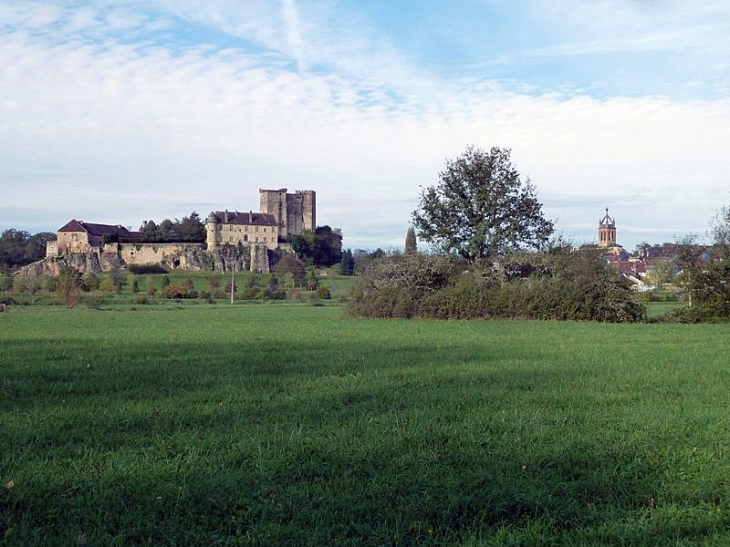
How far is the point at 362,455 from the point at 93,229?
425 feet

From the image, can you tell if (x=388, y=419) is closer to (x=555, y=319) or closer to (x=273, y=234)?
(x=555, y=319)

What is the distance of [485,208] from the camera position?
36094 mm

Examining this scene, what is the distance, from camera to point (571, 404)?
9.32 m

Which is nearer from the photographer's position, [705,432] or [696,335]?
[705,432]

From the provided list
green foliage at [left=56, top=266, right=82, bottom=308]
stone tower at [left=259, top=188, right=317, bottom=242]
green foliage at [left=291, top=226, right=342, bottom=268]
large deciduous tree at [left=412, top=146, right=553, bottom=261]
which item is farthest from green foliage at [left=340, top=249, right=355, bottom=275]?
large deciduous tree at [left=412, top=146, right=553, bottom=261]

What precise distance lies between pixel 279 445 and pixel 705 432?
4402 millimetres

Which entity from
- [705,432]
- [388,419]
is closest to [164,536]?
[388,419]

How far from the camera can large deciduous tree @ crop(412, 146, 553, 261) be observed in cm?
3594


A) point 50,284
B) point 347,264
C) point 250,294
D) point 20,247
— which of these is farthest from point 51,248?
point 250,294

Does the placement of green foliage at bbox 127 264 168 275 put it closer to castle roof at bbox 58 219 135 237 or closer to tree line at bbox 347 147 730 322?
castle roof at bbox 58 219 135 237

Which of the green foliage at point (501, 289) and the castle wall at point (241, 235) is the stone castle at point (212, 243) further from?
the green foliage at point (501, 289)

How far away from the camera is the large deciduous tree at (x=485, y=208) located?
118 feet

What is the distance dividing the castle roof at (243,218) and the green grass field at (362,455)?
118 meters

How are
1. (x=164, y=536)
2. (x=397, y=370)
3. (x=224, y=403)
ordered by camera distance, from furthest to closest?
(x=397, y=370) → (x=224, y=403) → (x=164, y=536)
